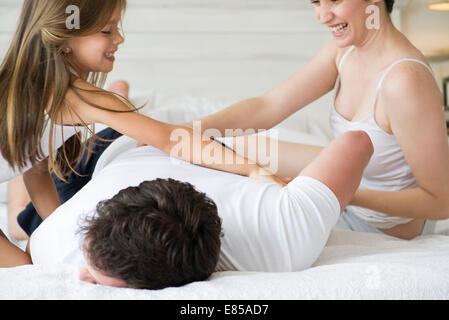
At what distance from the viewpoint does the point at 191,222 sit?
0.73 meters

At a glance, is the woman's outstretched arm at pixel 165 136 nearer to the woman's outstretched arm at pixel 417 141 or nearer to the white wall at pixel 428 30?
the woman's outstretched arm at pixel 417 141

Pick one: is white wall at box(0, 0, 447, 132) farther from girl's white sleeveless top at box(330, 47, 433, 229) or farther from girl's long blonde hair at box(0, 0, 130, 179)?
girl's long blonde hair at box(0, 0, 130, 179)

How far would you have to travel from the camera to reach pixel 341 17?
125 centimetres

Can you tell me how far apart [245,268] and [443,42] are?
7.30ft

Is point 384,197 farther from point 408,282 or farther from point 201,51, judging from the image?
point 201,51

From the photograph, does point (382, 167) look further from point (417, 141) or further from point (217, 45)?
point (217, 45)

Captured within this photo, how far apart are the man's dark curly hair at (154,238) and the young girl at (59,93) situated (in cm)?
29

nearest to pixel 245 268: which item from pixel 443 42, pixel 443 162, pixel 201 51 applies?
pixel 443 162

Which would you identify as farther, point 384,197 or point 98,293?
point 384,197

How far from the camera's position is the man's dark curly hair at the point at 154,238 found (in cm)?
70

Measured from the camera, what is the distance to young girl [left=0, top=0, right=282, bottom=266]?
1058 millimetres

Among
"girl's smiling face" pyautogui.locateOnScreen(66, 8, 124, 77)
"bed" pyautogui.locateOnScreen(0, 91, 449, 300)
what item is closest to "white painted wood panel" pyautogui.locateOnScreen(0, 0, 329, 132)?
"girl's smiling face" pyautogui.locateOnScreen(66, 8, 124, 77)

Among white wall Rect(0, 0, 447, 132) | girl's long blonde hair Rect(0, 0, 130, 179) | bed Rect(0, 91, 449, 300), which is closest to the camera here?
bed Rect(0, 91, 449, 300)

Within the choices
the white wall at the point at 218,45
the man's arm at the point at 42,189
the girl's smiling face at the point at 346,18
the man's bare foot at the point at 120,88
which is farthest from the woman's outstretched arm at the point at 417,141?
the white wall at the point at 218,45
